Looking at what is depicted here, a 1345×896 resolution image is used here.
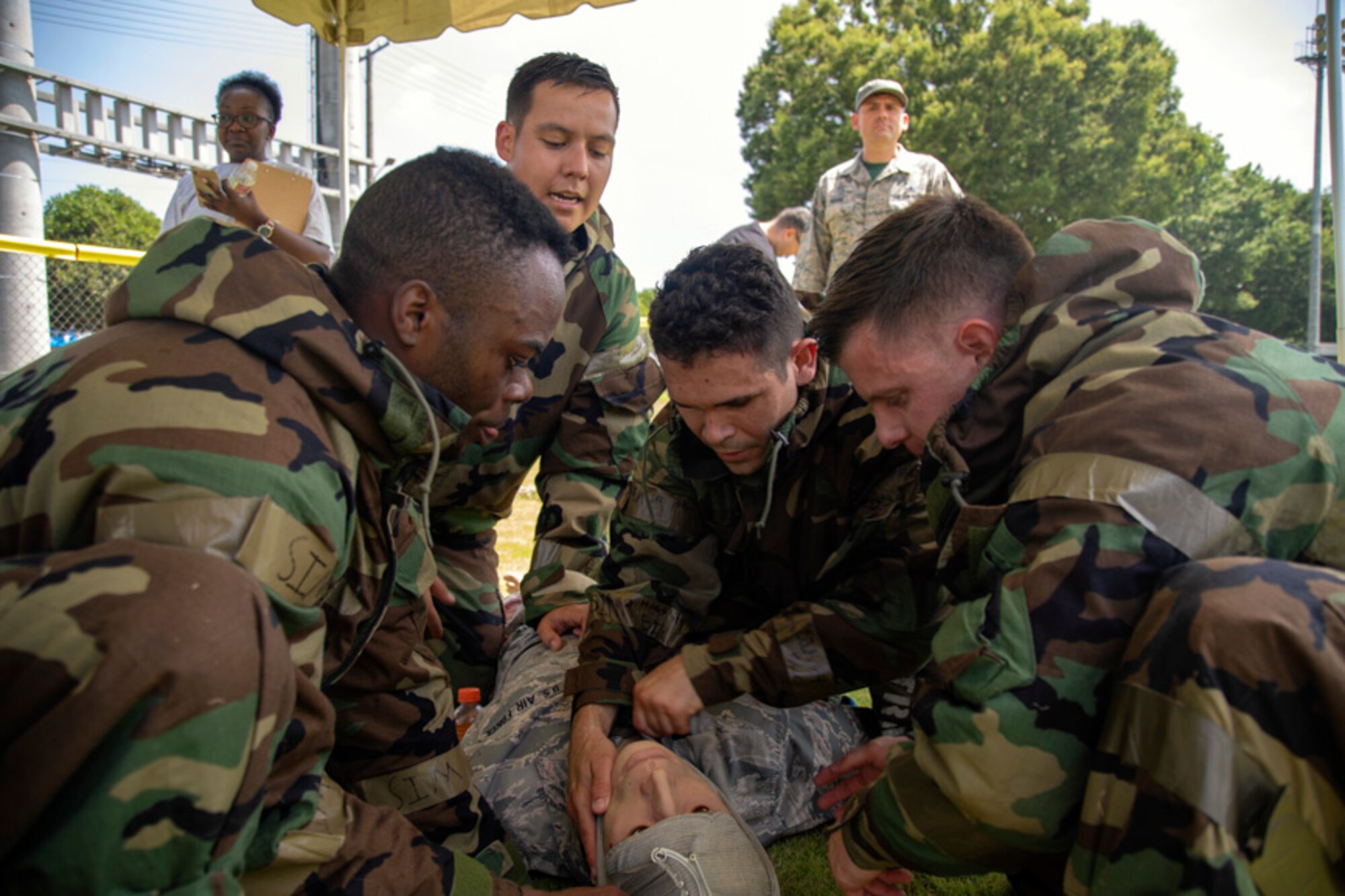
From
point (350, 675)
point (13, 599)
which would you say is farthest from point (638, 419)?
point (13, 599)

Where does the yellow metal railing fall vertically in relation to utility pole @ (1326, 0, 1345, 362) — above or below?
below

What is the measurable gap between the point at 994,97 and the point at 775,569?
2696 centimetres

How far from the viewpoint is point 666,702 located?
2477mm

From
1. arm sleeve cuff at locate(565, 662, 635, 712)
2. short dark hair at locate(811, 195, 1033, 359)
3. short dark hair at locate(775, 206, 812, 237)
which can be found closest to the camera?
short dark hair at locate(811, 195, 1033, 359)

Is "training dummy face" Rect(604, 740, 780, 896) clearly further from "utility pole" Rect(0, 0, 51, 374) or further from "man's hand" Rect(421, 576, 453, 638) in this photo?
"utility pole" Rect(0, 0, 51, 374)

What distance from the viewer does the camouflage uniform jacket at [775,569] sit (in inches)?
97.4

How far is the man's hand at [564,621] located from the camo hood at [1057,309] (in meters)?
1.72

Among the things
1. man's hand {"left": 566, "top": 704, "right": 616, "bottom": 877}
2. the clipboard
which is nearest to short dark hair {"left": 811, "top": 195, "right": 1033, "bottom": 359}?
man's hand {"left": 566, "top": 704, "right": 616, "bottom": 877}

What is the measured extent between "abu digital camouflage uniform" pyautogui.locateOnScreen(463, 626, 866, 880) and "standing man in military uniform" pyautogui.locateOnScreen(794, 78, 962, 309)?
15.2ft

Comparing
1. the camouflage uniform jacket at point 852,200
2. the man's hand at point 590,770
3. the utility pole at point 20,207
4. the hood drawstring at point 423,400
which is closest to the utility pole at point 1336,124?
the camouflage uniform jacket at point 852,200

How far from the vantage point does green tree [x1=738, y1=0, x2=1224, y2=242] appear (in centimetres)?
2580

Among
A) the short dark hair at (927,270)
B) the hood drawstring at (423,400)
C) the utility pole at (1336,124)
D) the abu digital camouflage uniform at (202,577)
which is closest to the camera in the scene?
the abu digital camouflage uniform at (202,577)

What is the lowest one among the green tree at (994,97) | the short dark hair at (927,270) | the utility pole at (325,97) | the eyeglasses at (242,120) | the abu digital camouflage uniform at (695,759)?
the abu digital camouflage uniform at (695,759)

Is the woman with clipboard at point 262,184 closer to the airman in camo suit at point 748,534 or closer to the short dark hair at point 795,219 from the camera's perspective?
the airman in camo suit at point 748,534
